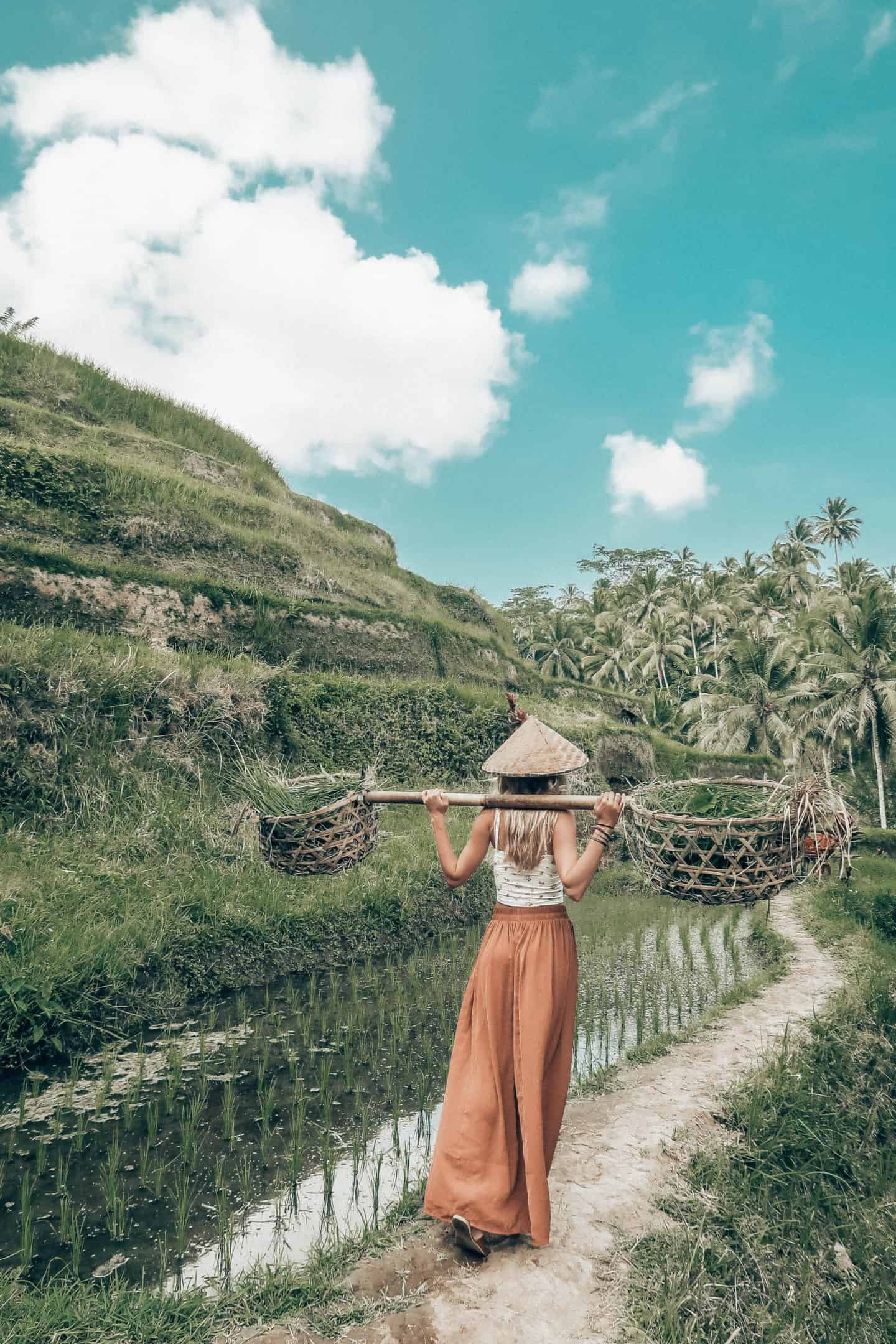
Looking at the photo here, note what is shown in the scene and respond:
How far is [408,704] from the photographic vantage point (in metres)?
12.9

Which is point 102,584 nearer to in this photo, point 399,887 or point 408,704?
point 408,704

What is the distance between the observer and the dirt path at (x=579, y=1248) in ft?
8.21

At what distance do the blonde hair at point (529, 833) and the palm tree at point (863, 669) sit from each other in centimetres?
2651

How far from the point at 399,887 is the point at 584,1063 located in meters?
4.02

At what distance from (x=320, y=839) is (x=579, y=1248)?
6.56ft

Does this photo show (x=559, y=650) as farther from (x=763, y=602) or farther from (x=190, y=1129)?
(x=190, y=1129)

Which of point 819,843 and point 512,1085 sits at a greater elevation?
point 819,843

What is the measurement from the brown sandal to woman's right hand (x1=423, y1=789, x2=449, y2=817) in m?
1.46

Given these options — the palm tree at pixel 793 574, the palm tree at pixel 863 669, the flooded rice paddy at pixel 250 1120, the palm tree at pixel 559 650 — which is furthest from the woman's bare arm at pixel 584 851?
the palm tree at pixel 793 574

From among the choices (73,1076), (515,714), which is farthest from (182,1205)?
(515,714)

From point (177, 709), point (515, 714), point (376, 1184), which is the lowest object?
point (376, 1184)

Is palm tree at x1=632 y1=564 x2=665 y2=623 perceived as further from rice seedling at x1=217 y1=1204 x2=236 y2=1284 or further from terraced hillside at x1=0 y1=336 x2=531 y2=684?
rice seedling at x1=217 y1=1204 x2=236 y2=1284

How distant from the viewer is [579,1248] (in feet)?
9.68

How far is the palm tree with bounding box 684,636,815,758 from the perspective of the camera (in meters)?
30.6
